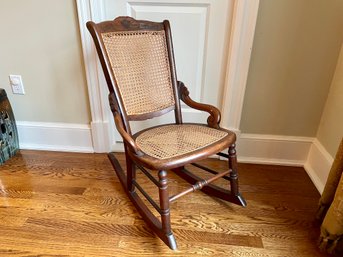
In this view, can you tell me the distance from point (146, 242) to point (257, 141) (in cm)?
96

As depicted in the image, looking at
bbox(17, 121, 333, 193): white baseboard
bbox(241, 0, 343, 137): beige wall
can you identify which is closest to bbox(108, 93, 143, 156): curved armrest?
bbox(17, 121, 333, 193): white baseboard

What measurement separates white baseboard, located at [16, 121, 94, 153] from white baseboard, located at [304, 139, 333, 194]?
145 centimetres

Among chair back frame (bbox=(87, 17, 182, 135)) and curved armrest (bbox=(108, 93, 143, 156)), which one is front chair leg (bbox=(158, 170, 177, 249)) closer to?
curved armrest (bbox=(108, 93, 143, 156))

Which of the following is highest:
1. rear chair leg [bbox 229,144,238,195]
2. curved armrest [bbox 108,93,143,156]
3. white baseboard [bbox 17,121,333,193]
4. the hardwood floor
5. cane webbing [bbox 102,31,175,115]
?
cane webbing [bbox 102,31,175,115]

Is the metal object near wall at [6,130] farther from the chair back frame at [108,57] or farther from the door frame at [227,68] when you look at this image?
the chair back frame at [108,57]

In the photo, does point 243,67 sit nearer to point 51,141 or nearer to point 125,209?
point 125,209

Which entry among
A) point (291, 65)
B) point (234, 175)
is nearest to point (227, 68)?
point (291, 65)

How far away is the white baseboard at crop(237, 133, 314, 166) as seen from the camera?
166 cm

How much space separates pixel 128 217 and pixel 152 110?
547 mm

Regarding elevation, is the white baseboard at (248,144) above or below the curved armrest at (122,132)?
below

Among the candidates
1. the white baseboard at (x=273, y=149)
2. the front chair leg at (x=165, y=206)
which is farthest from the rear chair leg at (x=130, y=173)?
the white baseboard at (x=273, y=149)

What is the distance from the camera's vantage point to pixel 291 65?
1.48 metres

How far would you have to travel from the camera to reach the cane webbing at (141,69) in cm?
123

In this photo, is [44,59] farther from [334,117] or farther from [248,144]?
[334,117]
